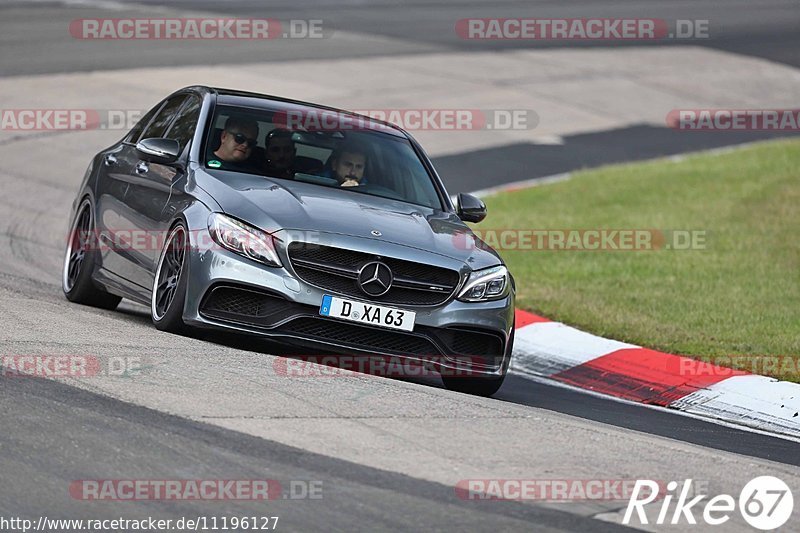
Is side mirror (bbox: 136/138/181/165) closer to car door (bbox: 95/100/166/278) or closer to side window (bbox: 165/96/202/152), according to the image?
side window (bbox: 165/96/202/152)

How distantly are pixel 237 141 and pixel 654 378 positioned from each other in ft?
10.8

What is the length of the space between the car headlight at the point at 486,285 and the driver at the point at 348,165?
1.22m

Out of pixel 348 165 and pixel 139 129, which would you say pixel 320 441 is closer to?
pixel 348 165

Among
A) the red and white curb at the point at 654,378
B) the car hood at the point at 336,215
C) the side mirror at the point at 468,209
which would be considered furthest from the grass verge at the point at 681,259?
the car hood at the point at 336,215

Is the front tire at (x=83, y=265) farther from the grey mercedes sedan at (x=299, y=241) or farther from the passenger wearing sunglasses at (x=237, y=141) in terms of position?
the passenger wearing sunglasses at (x=237, y=141)

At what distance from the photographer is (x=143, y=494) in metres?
5.58

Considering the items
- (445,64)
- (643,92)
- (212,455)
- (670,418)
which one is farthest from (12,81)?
(212,455)

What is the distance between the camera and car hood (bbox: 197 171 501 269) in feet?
27.6

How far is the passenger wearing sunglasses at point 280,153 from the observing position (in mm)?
9336

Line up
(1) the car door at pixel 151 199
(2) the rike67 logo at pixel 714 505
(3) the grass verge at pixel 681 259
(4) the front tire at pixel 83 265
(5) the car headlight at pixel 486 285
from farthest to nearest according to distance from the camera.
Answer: (3) the grass verge at pixel 681 259, (4) the front tire at pixel 83 265, (1) the car door at pixel 151 199, (5) the car headlight at pixel 486 285, (2) the rike67 logo at pixel 714 505

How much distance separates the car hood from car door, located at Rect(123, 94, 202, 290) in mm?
340

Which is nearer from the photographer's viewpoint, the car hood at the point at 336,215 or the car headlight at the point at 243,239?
the car headlight at the point at 243,239

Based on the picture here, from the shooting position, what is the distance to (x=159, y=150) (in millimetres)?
9281

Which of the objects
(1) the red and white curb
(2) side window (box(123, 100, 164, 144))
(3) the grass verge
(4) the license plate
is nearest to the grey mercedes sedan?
(4) the license plate
